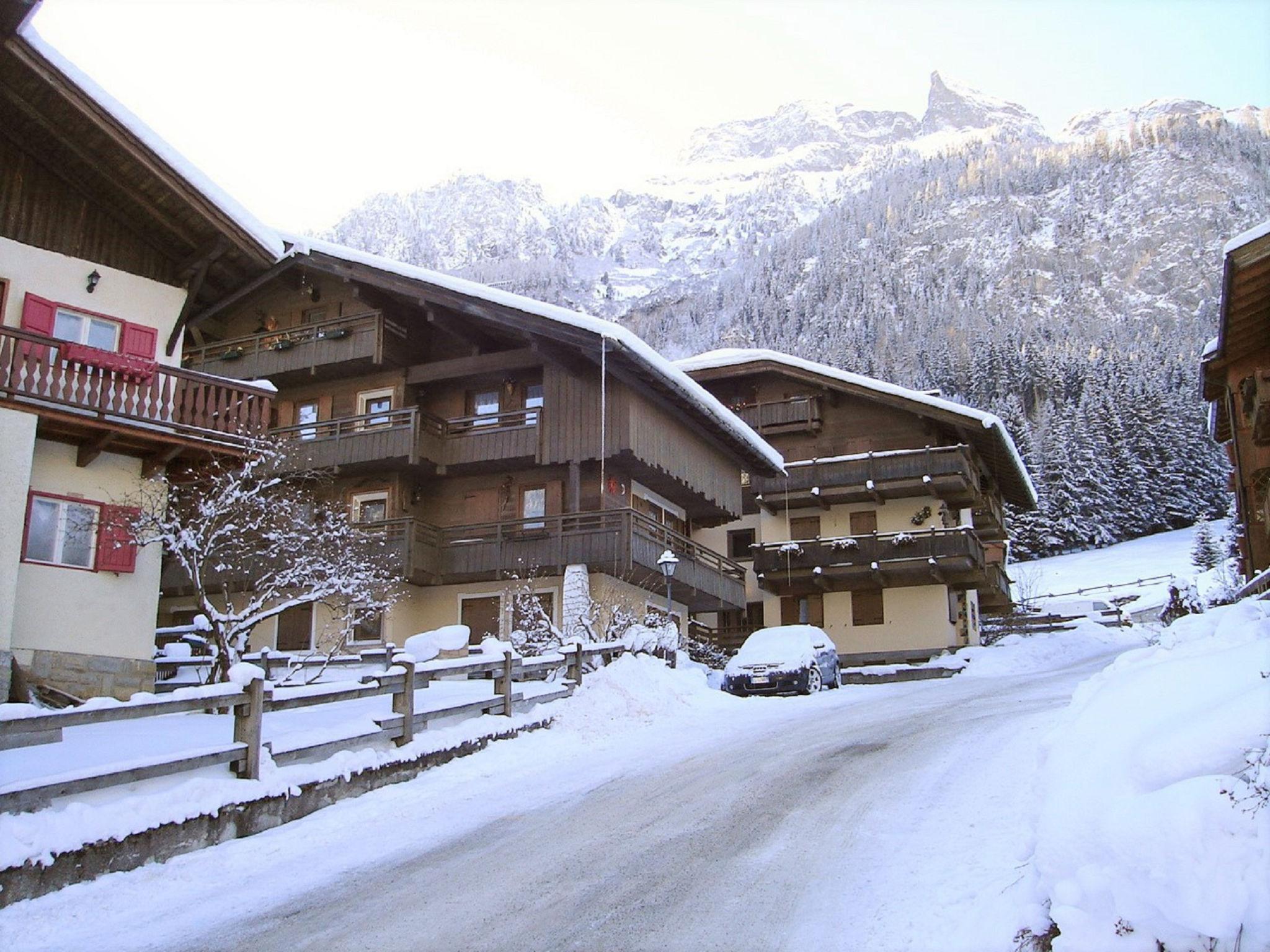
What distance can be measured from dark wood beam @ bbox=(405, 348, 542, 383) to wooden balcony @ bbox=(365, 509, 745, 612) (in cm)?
401

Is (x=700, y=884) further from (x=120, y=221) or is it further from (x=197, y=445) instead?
(x=120, y=221)

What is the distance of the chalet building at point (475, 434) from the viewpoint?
2814cm

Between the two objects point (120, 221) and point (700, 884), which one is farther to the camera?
point (120, 221)

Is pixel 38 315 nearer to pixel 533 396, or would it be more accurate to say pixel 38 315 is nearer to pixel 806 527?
pixel 533 396

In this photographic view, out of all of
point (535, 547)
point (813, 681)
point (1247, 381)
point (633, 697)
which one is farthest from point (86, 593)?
point (1247, 381)

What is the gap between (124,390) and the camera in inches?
704

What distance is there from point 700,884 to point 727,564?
27104 millimetres

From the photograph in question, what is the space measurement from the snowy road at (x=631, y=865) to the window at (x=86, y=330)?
32.0 feet

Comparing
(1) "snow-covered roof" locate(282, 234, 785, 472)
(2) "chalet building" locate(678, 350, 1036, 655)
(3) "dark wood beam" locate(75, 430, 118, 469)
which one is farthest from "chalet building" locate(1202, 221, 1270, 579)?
(3) "dark wood beam" locate(75, 430, 118, 469)

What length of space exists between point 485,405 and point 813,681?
11871mm

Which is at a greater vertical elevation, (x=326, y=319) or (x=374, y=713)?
(x=326, y=319)

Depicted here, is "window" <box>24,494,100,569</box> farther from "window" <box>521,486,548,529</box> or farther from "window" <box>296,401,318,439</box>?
"window" <box>296,401,318,439</box>

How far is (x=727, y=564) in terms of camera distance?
118ft

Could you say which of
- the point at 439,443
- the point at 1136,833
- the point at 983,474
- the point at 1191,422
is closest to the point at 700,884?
the point at 1136,833
